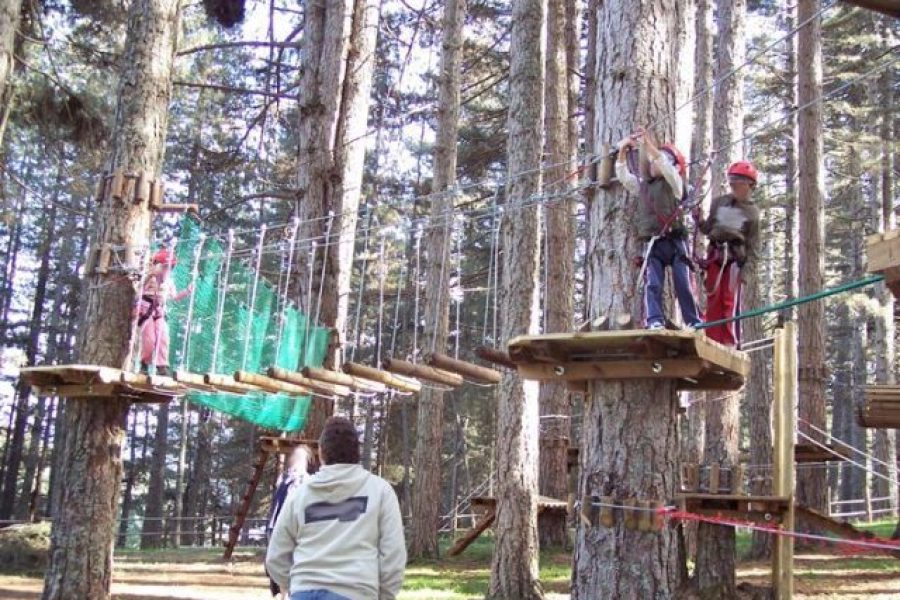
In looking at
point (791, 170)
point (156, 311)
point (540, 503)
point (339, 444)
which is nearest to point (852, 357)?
point (791, 170)

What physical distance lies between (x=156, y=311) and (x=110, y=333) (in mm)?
490

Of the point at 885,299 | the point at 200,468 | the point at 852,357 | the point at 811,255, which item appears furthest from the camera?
the point at 200,468

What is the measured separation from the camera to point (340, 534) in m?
2.68

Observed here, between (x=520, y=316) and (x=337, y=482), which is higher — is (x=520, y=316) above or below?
above

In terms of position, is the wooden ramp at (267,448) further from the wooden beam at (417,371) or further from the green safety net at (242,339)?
the wooden beam at (417,371)

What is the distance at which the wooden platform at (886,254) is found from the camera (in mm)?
3379

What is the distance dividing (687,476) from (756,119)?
14.9 meters

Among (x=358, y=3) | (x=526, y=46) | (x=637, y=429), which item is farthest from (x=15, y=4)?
(x=637, y=429)

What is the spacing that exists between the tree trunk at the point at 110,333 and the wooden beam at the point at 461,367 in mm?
A: 2202

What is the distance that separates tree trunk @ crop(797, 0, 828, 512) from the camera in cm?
1043

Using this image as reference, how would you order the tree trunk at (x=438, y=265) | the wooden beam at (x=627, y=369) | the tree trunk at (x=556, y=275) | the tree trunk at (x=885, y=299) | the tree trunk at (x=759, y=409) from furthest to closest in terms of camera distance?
the tree trunk at (x=885, y=299), the tree trunk at (x=438, y=265), the tree trunk at (x=556, y=275), the tree trunk at (x=759, y=409), the wooden beam at (x=627, y=369)

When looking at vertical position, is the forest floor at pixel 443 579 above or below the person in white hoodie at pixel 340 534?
below

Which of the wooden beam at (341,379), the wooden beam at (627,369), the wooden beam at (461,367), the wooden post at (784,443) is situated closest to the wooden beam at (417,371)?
the wooden beam at (461,367)

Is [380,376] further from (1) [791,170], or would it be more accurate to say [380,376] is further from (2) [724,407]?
(1) [791,170]
